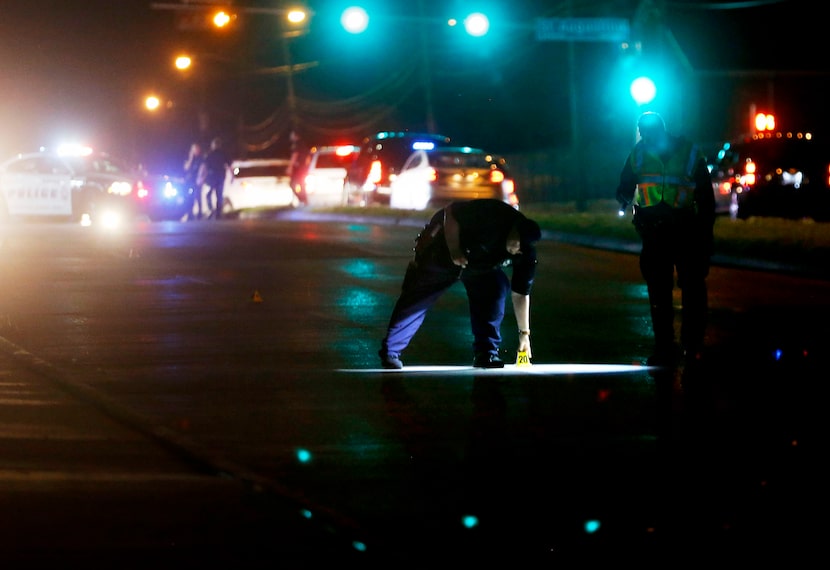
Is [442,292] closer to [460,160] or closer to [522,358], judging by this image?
[522,358]

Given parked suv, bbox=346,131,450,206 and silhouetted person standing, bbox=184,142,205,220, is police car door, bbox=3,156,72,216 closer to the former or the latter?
silhouetted person standing, bbox=184,142,205,220

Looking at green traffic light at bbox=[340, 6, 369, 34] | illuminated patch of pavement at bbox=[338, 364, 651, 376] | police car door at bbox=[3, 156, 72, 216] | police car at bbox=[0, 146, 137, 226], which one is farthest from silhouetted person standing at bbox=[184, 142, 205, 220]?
illuminated patch of pavement at bbox=[338, 364, 651, 376]

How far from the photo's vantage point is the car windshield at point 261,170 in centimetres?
Result: 3828

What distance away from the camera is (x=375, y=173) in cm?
3192

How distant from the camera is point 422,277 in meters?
10.3

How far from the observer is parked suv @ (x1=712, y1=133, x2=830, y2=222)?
26.3 metres

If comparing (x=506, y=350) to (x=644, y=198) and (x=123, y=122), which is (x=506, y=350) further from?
(x=123, y=122)

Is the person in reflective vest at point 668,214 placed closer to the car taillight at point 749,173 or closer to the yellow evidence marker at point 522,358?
the yellow evidence marker at point 522,358

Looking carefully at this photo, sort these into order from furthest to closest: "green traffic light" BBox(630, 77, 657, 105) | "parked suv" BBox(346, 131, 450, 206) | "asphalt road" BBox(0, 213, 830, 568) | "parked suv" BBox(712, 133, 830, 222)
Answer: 1. "parked suv" BBox(346, 131, 450, 206)
2. "parked suv" BBox(712, 133, 830, 222)
3. "green traffic light" BBox(630, 77, 657, 105)
4. "asphalt road" BBox(0, 213, 830, 568)

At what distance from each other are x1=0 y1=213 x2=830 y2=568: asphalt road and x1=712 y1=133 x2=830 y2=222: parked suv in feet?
36.9

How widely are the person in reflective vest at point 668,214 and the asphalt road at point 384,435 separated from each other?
0.53 m

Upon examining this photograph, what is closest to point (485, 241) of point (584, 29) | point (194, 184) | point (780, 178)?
point (780, 178)

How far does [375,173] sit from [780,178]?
8937mm

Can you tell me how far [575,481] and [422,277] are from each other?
340 centimetres
